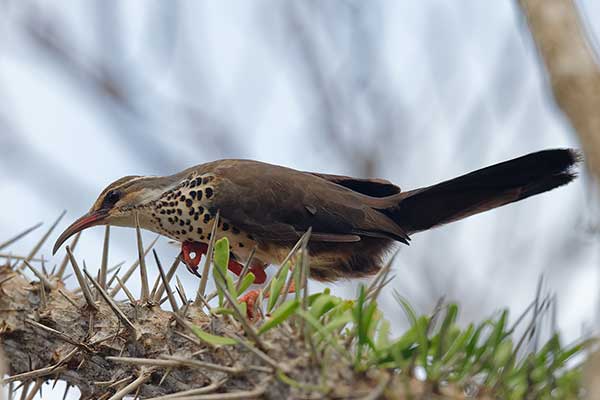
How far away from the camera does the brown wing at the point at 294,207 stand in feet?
11.2

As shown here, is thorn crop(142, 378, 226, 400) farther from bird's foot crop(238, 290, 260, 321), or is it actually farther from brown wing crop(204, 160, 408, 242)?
brown wing crop(204, 160, 408, 242)

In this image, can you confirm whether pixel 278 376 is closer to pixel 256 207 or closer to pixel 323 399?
pixel 323 399

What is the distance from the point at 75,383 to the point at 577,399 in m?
1.13

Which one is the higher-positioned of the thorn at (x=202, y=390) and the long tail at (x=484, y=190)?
the long tail at (x=484, y=190)

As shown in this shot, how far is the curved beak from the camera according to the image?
11.1 ft

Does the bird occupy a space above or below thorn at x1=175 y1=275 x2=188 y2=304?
above

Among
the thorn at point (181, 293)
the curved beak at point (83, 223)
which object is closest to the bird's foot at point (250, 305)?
the thorn at point (181, 293)

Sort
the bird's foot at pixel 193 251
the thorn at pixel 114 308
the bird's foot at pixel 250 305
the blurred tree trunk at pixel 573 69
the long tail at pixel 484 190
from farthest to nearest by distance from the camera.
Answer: the bird's foot at pixel 193 251 → the long tail at pixel 484 190 → the bird's foot at pixel 250 305 → the thorn at pixel 114 308 → the blurred tree trunk at pixel 573 69

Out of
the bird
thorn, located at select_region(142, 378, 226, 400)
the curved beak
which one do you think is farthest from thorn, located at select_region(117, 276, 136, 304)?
the curved beak

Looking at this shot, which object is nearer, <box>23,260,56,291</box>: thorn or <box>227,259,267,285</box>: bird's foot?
<box>23,260,56,291</box>: thorn

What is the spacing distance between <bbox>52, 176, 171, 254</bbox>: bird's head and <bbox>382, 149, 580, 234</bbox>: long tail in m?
Answer: 1.08

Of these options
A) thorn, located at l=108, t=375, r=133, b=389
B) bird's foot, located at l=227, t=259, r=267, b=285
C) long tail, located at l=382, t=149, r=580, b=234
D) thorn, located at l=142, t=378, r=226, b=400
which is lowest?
thorn, located at l=142, t=378, r=226, b=400

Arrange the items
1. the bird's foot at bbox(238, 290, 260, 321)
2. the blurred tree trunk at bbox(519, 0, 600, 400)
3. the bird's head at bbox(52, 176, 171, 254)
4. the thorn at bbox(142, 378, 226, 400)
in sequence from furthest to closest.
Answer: the bird's head at bbox(52, 176, 171, 254) → the bird's foot at bbox(238, 290, 260, 321) → the thorn at bbox(142, 378, 226, 400) → the blurred tree trunk at bbox(519, 0, 600, 400)

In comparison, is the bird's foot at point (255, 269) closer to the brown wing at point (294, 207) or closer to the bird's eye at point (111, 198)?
the brown wing at point (294, 207)
